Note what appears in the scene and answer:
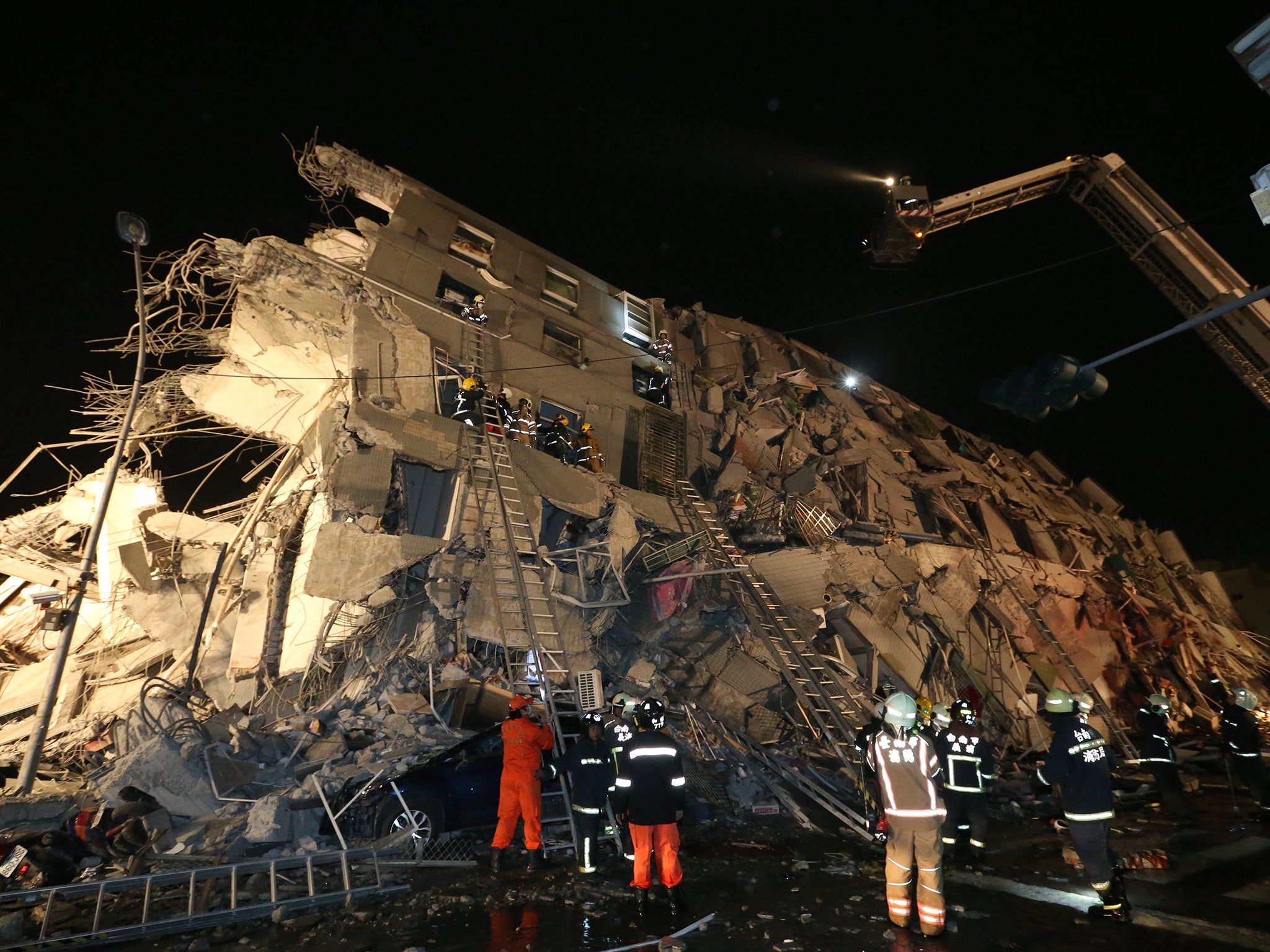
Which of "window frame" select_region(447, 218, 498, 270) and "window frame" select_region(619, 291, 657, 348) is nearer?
"window frame" select_region(447, 218, 498, 270)

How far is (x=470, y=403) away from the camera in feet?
34.7

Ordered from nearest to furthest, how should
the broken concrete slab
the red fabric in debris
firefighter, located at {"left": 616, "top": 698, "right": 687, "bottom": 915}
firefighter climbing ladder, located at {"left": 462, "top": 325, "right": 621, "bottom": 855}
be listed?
firefighter, located at {"left": 616, "top": 698, "right": 687, "bottom": 915}
firefighter climbing ladder, located at {"left": 462, "top": 325, "right": 621, "bottom": 855}
the broken concrete slab
the red fabric in debris

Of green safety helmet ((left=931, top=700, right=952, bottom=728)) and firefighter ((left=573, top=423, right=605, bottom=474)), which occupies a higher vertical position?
firefighter ((left=573, top=423, right=605, bottom=474))

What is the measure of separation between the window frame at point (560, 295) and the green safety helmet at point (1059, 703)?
1234 cm

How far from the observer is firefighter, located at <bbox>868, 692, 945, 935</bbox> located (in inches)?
170

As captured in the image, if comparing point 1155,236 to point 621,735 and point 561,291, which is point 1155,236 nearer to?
point 561,291

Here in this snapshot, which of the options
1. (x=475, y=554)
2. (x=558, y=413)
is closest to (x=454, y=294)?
(x=558, y=413)

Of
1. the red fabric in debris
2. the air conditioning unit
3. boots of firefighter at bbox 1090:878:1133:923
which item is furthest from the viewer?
the red fabric in debris

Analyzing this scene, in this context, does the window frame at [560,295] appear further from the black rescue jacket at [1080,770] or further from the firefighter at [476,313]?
the black rescue jacket at [1080,770]

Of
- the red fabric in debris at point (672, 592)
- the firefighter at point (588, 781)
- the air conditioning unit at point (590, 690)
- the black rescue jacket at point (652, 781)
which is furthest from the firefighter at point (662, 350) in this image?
the black rescue jacket at point (652, 781)

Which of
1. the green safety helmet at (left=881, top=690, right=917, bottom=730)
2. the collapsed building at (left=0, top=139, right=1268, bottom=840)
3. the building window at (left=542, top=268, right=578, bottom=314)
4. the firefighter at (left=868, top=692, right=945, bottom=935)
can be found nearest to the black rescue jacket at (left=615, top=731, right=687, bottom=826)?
the firefighter at (left=868, top=692, right=945, bottom=935)

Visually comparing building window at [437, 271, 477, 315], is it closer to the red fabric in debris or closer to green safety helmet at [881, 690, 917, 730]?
the red fabric in debris

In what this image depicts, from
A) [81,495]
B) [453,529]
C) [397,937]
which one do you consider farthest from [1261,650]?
[81,495]

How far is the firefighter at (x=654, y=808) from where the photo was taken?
4805 mm
